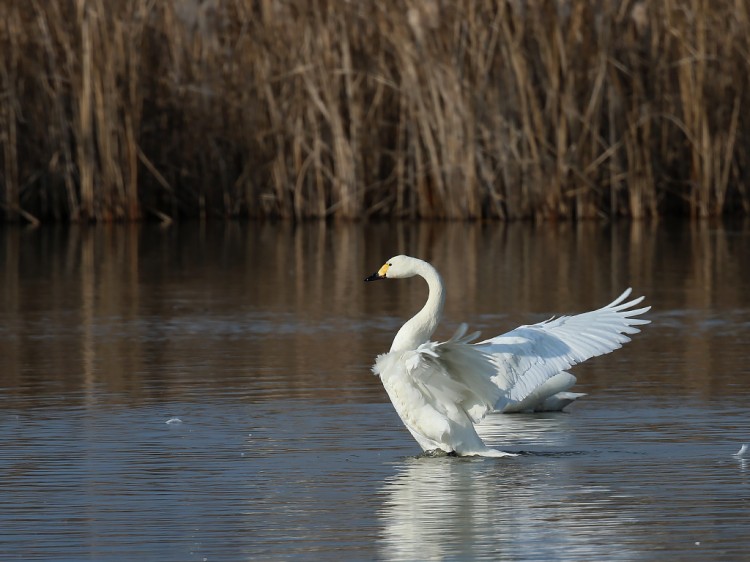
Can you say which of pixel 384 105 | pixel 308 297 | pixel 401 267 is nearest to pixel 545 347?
pixel 401 267

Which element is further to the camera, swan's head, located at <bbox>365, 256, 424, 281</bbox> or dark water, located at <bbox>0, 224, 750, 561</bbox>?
swan's head, located at <bbox>365, 256, 424, 281</bbox>

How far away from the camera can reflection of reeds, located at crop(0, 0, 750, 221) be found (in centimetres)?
2022

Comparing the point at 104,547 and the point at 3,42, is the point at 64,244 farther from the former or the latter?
the point at 104,547

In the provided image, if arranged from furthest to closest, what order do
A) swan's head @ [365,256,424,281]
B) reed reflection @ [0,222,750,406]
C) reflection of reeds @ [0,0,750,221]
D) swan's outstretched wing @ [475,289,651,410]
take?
1. reflection of reeds @ [0,0,750,221]
2. reed reflection @ [0,222,750,406]
3. swan's head @ [365,256,424,281]
4. swan's outstretched wing @ [475,289,651,410]

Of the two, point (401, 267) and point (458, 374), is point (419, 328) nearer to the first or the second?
point (458, 374)

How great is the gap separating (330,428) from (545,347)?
1112 millimetres

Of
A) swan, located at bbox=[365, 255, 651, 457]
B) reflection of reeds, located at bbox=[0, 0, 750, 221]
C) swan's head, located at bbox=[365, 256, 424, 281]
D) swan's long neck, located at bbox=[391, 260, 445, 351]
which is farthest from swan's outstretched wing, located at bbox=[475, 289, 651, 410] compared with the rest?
reflection of reeds, located at bbox=[0, 0, 750, 221]

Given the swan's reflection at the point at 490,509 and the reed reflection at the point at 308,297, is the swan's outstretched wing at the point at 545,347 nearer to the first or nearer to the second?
the swan's reflection at the point at 490,509

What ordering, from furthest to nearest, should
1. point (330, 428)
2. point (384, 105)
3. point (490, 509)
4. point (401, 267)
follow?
point (384, 105), point (330, 428), point (401, 267), point (490, 509)

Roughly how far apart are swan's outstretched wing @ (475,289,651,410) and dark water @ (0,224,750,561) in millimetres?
317

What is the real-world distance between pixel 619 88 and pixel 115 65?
5.99m

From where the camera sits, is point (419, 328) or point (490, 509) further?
point (419, 328)

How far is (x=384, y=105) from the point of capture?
21469 mm

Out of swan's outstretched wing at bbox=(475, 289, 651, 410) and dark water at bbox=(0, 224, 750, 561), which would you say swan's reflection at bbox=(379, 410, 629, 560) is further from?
swan's outstretched wing at bbox=(475, 289, 651, 410)
